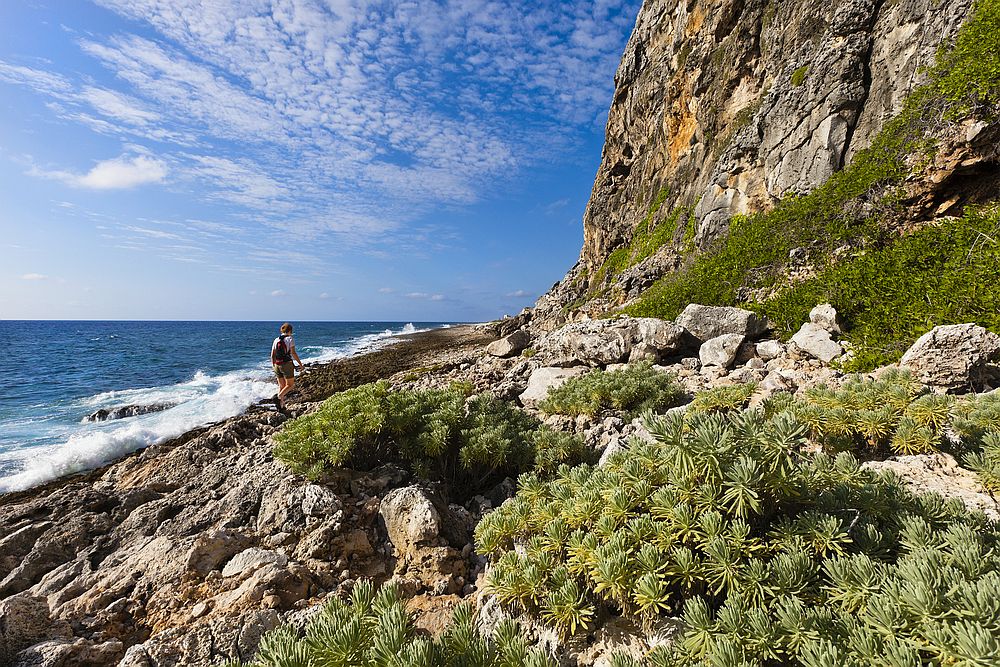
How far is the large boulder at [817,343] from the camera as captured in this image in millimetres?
8367

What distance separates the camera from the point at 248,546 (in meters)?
4.70

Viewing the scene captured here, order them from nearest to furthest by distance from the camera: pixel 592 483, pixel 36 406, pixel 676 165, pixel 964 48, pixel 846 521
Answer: pixel 846 521 → pixel 592 483 → pixel 964 48 → pixel 36 406 → pixel 676 165

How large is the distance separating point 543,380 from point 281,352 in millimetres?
7155

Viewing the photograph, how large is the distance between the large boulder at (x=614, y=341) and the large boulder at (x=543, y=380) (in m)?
0.45

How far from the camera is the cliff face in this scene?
548 inches

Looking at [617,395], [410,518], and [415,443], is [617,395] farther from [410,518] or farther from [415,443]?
[410,518]

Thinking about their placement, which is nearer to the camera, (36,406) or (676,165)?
(36,406)

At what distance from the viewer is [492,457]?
603cm

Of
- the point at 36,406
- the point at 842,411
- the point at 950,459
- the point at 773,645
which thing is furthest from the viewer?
the point at 36,406

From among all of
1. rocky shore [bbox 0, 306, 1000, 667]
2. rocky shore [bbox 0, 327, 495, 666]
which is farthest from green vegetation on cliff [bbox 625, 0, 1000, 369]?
rocky shore [bbox 0, 327, 495, 666]

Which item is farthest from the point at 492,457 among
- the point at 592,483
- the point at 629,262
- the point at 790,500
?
the point at 629,262

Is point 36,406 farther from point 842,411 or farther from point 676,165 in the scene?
point 676,165

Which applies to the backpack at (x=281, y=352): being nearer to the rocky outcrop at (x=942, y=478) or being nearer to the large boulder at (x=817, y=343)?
the rocky outcrop at (x=942, y=478)

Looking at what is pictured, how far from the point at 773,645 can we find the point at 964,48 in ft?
53.4
